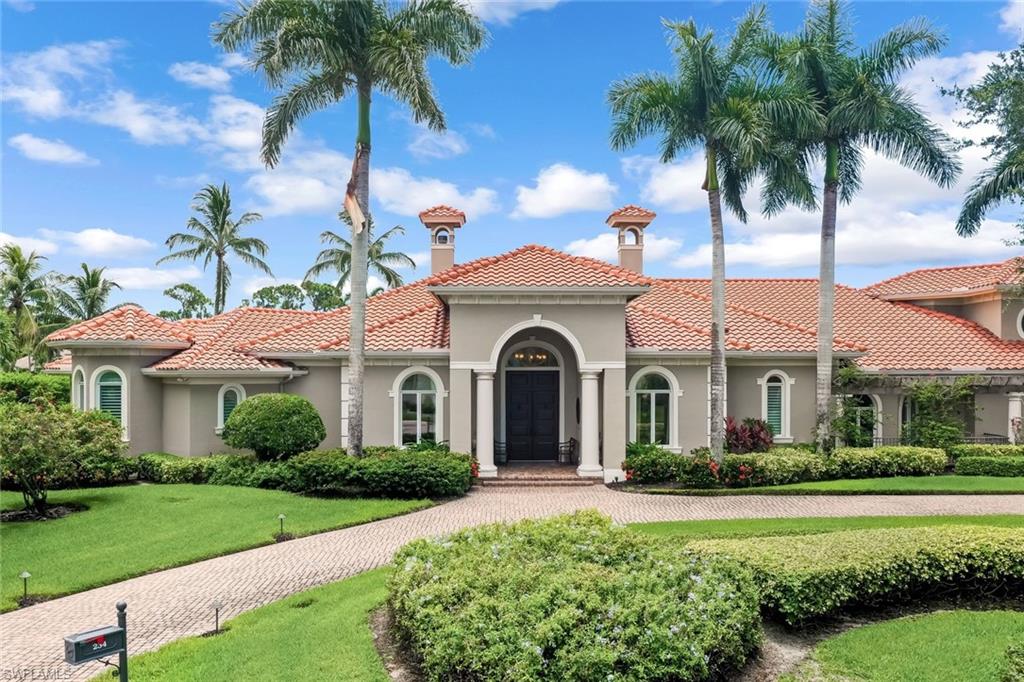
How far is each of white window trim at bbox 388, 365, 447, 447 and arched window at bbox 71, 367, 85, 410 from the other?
901 centimetres

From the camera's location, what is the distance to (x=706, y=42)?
15.7m

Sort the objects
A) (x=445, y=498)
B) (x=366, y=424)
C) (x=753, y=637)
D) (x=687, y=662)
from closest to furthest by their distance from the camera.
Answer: (x=687, y=662), (x=753, y=637), (x=445, y=498), (x=366, y=424)

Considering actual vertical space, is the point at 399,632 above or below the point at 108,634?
below

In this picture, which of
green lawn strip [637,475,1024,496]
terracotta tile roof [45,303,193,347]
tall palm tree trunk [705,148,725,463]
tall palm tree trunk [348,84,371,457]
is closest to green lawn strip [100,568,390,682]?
tall palm tree trunk [348,84,371,457]

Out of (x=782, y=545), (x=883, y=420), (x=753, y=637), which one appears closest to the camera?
(x=753, y=637)

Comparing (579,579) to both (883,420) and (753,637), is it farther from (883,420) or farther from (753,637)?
(883,420)

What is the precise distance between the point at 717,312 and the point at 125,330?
17345 mm

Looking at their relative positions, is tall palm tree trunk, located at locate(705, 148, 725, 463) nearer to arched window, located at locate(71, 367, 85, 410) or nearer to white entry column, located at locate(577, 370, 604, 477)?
white entry column, located at locate(577, 370, 604, 477)

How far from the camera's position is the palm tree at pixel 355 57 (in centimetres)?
1490

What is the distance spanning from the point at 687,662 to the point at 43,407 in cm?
1526

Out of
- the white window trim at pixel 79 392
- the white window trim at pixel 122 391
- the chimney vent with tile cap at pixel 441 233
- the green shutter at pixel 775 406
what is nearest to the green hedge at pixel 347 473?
the white window trim at pixel 122 391

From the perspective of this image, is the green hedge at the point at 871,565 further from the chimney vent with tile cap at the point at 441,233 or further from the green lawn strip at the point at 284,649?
the chimney vent with tile cap at the point at 441,233

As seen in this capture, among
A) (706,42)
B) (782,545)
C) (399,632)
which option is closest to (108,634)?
(399,632)

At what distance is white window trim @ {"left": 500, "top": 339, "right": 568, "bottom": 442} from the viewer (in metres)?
19.4
